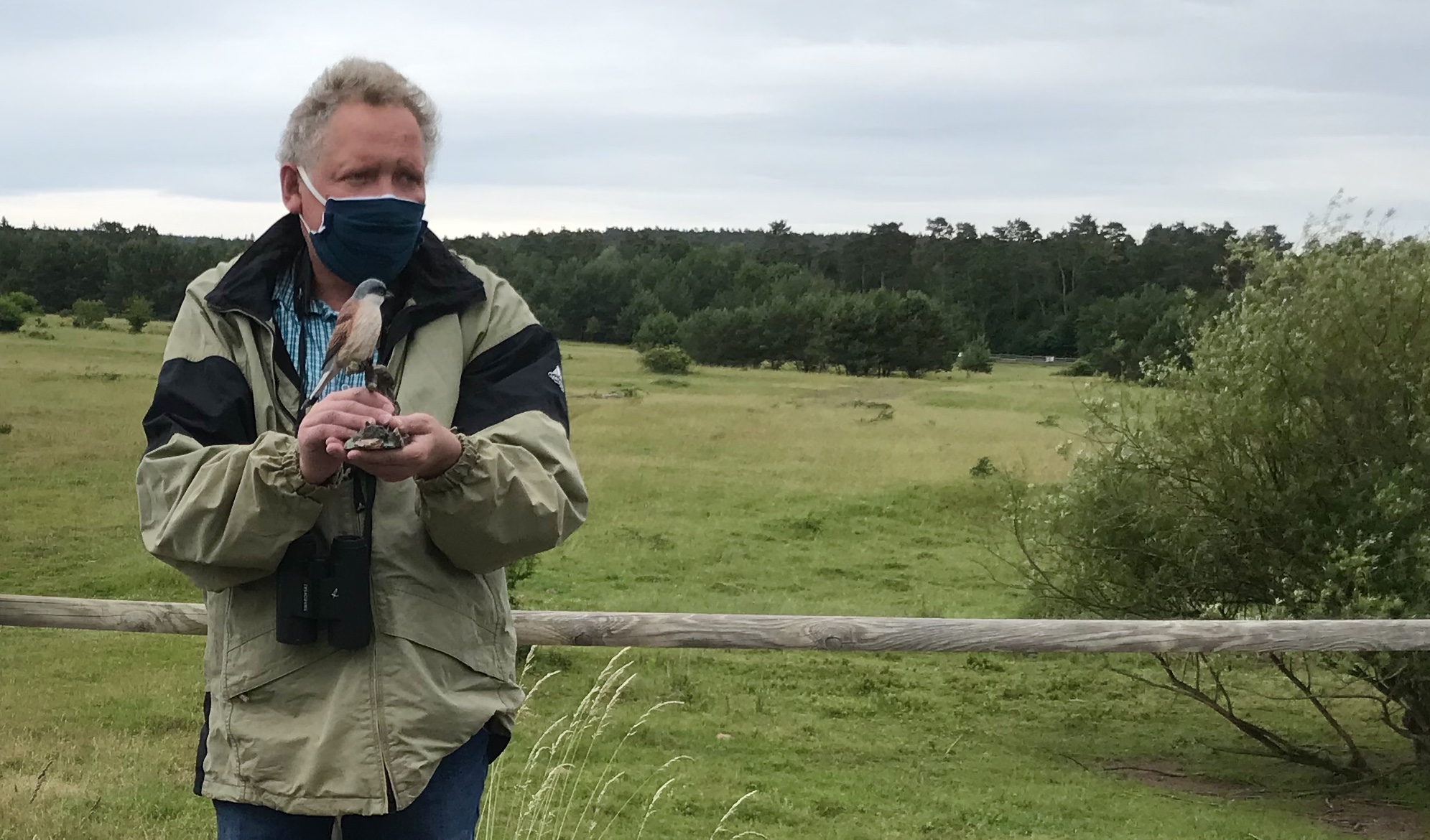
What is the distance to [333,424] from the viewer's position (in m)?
1.82

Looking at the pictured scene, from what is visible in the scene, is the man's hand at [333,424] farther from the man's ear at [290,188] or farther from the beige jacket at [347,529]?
the man's ear at [290,188]

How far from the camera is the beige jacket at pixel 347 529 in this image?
1956 millimetres

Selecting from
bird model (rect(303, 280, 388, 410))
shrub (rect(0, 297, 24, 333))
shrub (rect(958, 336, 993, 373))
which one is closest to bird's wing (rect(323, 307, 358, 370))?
bird model (rect(303, 280, 388, 410))

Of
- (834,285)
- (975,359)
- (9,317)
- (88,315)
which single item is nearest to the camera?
(9,317)

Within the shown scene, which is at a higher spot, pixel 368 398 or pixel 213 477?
pixel 368 398

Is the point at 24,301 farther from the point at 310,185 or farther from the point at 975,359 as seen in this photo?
the point at 310,185

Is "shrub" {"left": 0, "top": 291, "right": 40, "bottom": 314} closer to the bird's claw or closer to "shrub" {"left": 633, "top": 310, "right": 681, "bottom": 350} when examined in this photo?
"shrub" {"left": 633, "top": 310, "right": 681, "bottom": 350}

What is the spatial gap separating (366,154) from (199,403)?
50 centimetres

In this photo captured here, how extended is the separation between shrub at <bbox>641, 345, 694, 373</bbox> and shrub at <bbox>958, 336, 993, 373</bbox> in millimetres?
19197

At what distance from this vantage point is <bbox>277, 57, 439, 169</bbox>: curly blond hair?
6.91 ft

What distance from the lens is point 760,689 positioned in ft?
46.2

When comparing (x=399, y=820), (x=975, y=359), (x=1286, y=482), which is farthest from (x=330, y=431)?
(x=975, y=359)

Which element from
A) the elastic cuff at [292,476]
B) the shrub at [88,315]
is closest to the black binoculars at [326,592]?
the elastic cuff at [292,476]

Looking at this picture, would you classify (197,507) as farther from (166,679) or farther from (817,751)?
(166,679)
